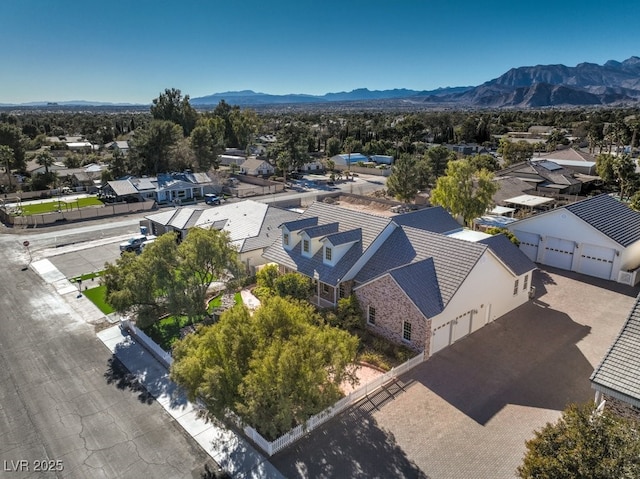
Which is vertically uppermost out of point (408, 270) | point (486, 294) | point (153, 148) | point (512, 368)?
point (153, 148)

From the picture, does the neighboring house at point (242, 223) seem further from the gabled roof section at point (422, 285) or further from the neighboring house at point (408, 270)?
the gabled roof section at point (422, 285)

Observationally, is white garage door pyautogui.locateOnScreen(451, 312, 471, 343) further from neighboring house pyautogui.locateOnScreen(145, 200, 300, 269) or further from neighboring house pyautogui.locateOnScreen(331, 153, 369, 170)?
neighboring house pyautogui.locateOnScreen(331, 153, 369, 170)

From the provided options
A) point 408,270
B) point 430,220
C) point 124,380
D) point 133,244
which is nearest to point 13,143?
point 133,244

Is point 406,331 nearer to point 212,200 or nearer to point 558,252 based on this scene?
point 558,252

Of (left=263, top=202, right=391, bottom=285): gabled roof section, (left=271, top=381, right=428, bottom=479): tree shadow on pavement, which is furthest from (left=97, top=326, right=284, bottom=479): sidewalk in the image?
(left=263, top=202, right=391, bottom=285): gabled roof section

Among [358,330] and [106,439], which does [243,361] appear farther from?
[358,330]

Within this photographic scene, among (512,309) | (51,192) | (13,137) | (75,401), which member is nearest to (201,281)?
(75,401)
